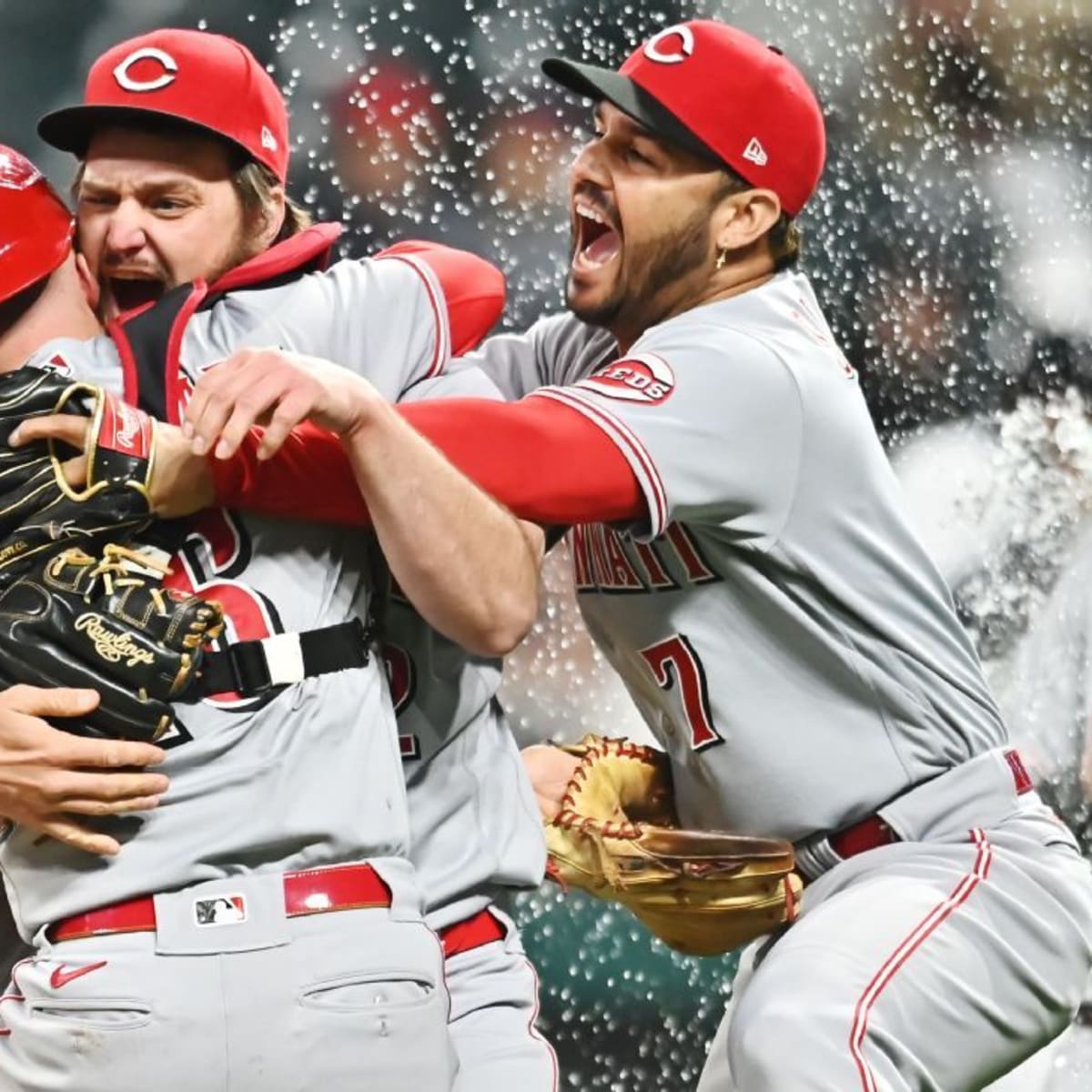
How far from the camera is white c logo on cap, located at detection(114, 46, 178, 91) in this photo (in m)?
1.22

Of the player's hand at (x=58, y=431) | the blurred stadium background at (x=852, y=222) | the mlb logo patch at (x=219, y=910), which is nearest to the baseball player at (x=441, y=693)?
the player's hand at (x=58, y=431)

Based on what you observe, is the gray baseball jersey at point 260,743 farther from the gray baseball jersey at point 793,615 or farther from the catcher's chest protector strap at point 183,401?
the gray baseball jersey at point 793,615

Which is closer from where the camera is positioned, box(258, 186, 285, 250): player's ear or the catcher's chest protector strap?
the catcher's chest protector strap

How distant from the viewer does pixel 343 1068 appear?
3.45 feet

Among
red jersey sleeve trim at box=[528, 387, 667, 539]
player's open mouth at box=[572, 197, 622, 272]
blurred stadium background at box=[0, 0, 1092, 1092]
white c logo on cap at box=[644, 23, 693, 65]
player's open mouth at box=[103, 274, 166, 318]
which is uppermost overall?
white c logo on cap at box=[644, 23, 693, 65]

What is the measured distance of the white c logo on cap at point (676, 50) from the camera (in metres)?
1.66

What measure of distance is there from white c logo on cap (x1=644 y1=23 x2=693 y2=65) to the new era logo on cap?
0.11 metres

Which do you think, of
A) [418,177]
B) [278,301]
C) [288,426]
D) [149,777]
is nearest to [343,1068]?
[149,777]

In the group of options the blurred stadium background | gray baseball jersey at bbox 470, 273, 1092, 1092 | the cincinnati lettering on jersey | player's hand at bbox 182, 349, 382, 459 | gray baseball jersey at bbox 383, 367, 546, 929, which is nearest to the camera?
player's hand at bbox 182, 349, 382, 459

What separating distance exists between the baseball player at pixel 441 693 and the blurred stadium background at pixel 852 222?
1523 millimetres

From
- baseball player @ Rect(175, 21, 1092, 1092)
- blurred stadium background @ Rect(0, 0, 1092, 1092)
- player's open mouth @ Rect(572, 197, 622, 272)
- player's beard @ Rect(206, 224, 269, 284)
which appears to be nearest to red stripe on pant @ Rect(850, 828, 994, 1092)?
baseball player @ Rect(175, 21, 1092, 1092)

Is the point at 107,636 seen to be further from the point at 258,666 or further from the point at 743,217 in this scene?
the point at 743,217

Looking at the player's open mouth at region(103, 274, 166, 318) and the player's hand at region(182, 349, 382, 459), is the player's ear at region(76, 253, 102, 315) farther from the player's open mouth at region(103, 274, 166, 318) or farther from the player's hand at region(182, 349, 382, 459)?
the player's hand at region(182, 349, 382, 459)

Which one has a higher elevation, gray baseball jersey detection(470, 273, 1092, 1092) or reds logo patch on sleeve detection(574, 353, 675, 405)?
reds logo patch on sleeve detection(574, 353, 675, 405)
